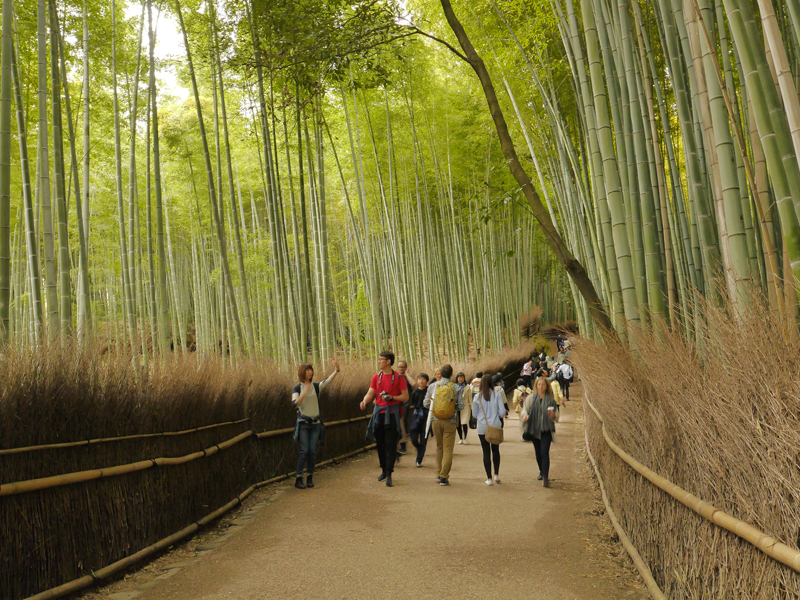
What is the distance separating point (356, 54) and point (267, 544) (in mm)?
4272

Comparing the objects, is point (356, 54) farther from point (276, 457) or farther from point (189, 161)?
point (189, 161)

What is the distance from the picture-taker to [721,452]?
6.80 feet

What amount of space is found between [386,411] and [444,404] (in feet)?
1.75

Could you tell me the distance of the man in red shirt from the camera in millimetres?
5746

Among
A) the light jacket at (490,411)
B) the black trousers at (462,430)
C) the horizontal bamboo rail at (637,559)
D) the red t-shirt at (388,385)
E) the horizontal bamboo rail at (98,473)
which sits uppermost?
the red t-shirt at (388,385)

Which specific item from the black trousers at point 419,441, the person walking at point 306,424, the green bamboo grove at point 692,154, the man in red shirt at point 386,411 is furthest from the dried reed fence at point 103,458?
the green bamboo grove at point 692,154

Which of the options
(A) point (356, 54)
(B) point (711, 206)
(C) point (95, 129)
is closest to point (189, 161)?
(C) point (95, 129)

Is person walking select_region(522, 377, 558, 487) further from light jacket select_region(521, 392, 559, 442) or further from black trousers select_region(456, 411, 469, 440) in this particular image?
black trousers select_region(456, 411, 469, 440)

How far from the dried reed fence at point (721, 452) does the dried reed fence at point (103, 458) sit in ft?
8.59

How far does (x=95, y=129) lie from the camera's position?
1143 cm

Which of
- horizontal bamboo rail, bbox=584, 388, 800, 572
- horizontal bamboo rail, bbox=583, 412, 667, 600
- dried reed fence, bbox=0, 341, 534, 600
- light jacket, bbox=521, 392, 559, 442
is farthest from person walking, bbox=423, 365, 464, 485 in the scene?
horizontal bamboo rail, bbox=584, 388, 800, 572

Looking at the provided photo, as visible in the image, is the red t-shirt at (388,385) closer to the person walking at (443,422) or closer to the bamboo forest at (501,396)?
the bamboo forest at (501,396)

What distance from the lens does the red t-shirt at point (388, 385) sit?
589cm

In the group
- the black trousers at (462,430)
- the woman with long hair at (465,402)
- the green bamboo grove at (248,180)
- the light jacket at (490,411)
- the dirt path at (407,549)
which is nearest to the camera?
the dirt path at (407,549)
